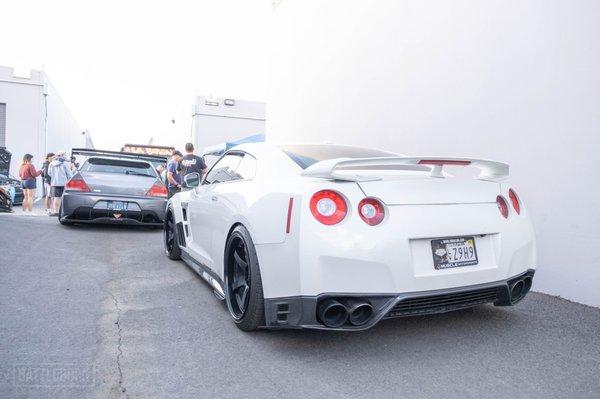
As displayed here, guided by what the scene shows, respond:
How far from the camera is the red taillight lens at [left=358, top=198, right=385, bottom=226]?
2.54 m

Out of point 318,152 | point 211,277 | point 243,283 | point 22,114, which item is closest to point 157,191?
point 211,277

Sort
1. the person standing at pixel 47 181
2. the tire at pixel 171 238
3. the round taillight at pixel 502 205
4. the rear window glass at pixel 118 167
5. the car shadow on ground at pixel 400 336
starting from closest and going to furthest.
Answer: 1. the car shadow on ground at pixel 400 336
2. the round taillight at pixel 502 205
3. the tire at pixel 171 238
4. the rear window glass at pixel 118 167
5. the person standing at pixel 47 181

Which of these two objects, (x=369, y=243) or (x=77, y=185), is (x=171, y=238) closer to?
(x=77, y=185)

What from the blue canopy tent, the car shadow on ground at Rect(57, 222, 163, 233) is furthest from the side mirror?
the blue canopy tent

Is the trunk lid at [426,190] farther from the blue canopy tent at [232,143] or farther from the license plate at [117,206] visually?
the blue canopy tent at [232,143]

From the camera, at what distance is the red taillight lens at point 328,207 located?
2.52 meters

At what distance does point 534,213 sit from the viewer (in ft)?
13.6

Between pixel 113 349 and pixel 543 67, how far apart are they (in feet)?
13.2

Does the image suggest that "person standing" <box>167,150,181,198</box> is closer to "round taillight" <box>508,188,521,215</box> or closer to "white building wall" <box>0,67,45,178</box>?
"round taillight" <box>508,188,521,215</box>

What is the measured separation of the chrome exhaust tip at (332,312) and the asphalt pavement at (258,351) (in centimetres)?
26

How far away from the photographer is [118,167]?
26.4 feet

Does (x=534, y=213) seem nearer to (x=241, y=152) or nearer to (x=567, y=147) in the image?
(x=567, y=147)

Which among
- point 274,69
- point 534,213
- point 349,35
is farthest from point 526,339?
point 274,69

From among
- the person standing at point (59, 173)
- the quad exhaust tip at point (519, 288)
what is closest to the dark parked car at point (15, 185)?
the person standing at point (59, 173)
